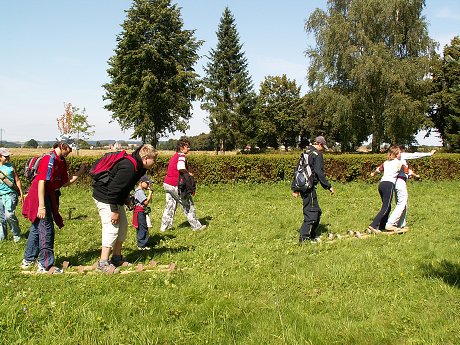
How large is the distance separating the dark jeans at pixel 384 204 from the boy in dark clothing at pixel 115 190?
5.01 metres

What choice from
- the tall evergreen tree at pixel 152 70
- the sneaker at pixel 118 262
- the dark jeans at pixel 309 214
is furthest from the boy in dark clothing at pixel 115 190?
the tall evergreen tree at pixel 152 70

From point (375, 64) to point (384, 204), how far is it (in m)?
23.4

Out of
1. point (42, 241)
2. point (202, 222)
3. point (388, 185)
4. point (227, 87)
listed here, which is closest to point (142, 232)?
point (42, 241)

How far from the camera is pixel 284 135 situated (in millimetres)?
67500

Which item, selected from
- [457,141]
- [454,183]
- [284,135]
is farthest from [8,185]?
[284,135]

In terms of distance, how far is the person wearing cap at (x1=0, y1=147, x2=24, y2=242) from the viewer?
319 inches

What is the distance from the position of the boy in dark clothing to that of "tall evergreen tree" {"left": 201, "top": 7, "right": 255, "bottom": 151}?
4276 centimetres

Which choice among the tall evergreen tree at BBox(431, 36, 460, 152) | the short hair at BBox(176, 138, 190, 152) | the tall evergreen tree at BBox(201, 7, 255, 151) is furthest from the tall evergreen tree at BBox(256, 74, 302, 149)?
the short hair at BBox(176, 138, 190, 152)

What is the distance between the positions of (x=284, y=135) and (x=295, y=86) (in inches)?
345

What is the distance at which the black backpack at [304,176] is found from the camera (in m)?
7.61

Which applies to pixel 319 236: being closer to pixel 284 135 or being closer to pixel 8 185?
pixel 8 185

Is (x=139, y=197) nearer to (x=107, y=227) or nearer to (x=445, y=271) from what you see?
(x=107, y=227)

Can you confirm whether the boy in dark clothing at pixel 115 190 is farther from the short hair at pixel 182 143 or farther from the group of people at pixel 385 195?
the group of people at pixel 385 195

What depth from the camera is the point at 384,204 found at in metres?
8.55
